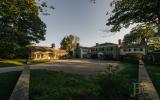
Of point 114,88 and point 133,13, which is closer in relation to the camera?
point 114,88

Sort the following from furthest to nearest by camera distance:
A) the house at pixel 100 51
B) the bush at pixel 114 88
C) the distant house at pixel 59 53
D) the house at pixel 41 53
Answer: the distant house at pixel 59 53 → the house at pixel 100 51 → the house at pixel 41 53 → the bush at pixel 114 88

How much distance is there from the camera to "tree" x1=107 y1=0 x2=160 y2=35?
621 inches

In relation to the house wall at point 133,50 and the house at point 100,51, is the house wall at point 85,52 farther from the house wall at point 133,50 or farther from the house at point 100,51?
the house wall at point 133,50

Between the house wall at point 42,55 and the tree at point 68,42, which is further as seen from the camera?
the tree at point 68,42

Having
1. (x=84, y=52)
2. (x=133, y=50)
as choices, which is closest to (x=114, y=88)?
(x=133, y=50)

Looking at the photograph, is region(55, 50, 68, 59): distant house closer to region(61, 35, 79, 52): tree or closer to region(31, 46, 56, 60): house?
region(31, 46, 56, 60): house

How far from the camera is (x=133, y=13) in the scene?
56.9 feet

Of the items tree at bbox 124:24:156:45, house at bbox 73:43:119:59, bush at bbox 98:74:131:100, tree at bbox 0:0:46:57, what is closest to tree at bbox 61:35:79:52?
house at bbox 73:43:119:59

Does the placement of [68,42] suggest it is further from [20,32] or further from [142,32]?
[142,32]

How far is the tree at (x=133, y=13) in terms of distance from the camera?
1578 cm

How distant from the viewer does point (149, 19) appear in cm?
1866

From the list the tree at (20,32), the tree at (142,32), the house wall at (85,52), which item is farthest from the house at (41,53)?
the tree at (142,32)

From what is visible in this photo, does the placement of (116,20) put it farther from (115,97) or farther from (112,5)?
(115,97)

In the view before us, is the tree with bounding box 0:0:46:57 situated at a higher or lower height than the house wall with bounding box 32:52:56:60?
higher
